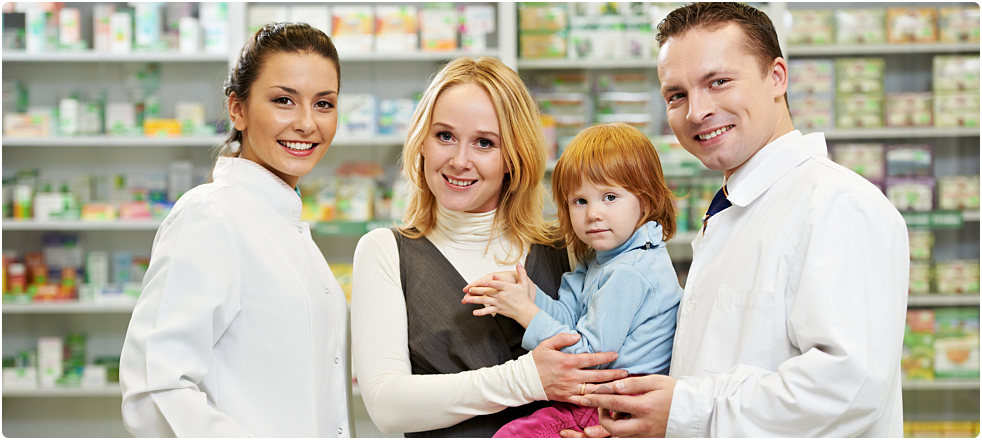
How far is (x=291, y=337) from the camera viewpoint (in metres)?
1.39

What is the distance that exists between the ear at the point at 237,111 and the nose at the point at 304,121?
142 mm

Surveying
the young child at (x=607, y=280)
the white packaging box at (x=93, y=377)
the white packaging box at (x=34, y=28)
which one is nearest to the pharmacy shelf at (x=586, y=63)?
the young child at (x=607, y=280)

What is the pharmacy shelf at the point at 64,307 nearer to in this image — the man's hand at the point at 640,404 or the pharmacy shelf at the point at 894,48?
the man's hand at the point at 640,404

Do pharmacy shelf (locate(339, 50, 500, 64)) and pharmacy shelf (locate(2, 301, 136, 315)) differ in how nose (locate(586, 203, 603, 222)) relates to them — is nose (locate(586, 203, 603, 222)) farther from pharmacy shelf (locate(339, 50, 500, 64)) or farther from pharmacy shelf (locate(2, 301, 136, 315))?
pharmacy shelf (locate(2, 301, 136, 315))

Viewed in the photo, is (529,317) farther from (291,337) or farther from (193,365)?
(193,365)

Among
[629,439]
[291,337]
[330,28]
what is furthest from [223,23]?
[629,439]

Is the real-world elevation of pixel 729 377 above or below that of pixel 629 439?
above

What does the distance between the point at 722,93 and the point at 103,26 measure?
150 inches

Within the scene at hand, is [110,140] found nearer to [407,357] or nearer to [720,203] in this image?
[407,357]

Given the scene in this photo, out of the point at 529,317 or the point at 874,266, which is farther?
the point at 529,317

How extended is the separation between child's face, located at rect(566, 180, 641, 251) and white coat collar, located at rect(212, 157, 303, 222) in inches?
27.1

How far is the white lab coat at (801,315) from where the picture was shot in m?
1.05

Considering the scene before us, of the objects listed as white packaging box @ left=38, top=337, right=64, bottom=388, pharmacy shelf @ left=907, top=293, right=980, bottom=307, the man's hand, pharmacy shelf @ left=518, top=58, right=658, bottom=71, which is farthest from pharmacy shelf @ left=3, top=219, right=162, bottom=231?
pharmacy shelf @ left=907, top=293, right=980, bottom=307

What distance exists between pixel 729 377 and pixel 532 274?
541 millimetres
